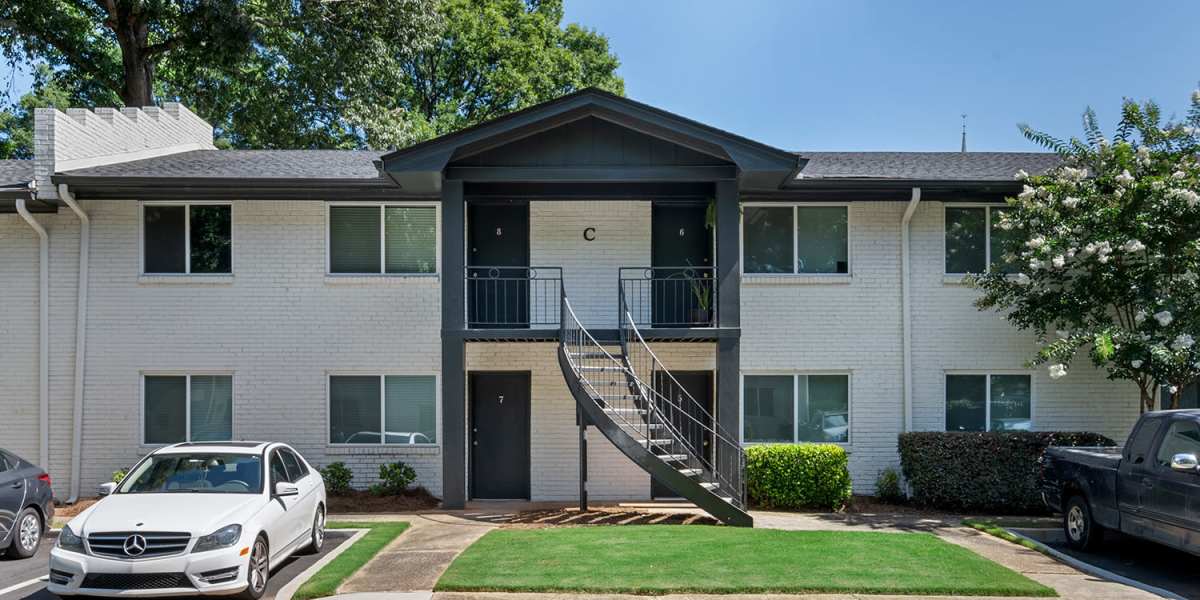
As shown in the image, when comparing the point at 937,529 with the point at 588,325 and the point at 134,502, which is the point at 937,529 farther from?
the point at 134,502

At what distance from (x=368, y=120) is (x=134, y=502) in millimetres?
18813

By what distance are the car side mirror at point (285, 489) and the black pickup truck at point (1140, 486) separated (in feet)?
29.5

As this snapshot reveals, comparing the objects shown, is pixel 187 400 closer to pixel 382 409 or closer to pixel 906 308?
pixel 382 409

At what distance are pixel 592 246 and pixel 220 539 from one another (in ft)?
28.3

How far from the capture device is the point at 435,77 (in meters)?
34.8

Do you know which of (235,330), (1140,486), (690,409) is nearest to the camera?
(1140,486)

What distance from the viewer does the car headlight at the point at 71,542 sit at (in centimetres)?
886

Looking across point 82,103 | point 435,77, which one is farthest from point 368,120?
point 82,103

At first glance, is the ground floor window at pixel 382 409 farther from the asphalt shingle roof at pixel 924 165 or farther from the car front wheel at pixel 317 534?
the asphalt shingle roof at pixel 924 165

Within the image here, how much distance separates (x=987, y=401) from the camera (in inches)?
631

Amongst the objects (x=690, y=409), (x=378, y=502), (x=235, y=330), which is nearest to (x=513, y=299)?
(x=690, y=409)

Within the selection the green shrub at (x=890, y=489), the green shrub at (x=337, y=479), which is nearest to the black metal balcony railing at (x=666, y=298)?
the green shrub at (x=890, y=489)

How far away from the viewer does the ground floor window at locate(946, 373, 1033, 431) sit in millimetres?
16031

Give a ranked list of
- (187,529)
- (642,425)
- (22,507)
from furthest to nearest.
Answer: (642,425)
(22,507)
(187,529)
